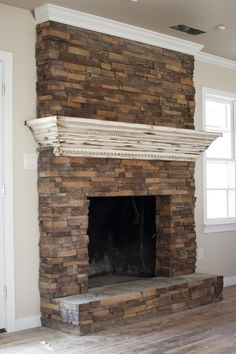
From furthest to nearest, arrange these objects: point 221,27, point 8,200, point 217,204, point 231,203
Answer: point 231,203
point 217,204
point 221,27
point 8,200

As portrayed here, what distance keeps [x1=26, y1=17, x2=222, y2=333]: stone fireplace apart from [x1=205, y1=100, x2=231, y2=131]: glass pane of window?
0.62 meters

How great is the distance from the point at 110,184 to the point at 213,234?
188cm

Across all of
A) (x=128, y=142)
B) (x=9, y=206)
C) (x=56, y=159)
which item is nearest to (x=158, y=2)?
(x=128, y=142)

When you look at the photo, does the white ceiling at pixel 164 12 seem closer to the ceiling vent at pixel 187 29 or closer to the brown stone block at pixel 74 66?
the ceiling vent at pixel 187 29

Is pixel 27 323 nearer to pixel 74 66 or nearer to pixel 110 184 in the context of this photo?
pixel 110 184

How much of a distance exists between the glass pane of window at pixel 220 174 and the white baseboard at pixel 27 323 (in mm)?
2661

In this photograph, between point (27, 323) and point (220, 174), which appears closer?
point (27, 323)

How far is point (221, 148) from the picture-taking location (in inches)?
247

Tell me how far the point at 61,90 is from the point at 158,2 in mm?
1052

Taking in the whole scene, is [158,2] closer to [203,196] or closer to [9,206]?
[9,206]

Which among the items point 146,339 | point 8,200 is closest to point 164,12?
point 8,200

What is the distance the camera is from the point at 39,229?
172 inches

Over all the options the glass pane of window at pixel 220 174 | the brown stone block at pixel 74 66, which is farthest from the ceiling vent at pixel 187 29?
the glass pane of window at pixel 220 174

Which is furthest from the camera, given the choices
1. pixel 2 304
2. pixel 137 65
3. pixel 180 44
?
pixel 180 44
